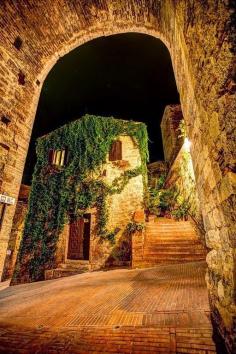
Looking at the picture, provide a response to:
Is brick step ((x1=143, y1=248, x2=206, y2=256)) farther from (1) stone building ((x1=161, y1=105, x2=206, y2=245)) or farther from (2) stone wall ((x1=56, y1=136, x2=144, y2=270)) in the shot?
(2) stone wall ((x1=56, y1=136, x2=144, y2=270))

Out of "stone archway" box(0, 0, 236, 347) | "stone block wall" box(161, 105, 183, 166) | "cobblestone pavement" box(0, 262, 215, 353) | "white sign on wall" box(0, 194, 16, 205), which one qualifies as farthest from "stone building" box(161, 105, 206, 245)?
"white sign on wall" box(0, 194, 16, 205)

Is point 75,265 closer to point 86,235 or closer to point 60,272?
point 60,272

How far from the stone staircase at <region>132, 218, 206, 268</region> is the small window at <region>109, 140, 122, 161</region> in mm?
4806

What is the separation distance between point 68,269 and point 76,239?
1579mm

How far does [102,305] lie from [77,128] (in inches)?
436

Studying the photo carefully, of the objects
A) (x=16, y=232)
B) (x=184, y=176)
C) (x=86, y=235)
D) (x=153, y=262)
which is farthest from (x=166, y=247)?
(x=16, y=232)

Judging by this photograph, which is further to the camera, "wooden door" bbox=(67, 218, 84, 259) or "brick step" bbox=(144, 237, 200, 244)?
"wooden door" bbox=(67, 218, 84, 259)

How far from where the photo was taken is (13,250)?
14.7 m

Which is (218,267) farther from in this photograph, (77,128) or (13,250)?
(13,250)

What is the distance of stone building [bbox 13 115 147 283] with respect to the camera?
33.3 feet

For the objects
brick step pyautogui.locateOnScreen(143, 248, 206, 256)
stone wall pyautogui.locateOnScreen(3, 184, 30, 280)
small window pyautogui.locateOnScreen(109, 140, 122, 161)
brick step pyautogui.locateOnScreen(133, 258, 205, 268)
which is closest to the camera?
brick step pyautogui.locateOnScreen(133, 258, 205, 268)

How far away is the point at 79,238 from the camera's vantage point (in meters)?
10.8

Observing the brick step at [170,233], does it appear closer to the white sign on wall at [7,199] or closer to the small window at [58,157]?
the white sign on wall at [7,199]

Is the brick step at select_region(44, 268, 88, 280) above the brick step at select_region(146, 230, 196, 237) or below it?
below
